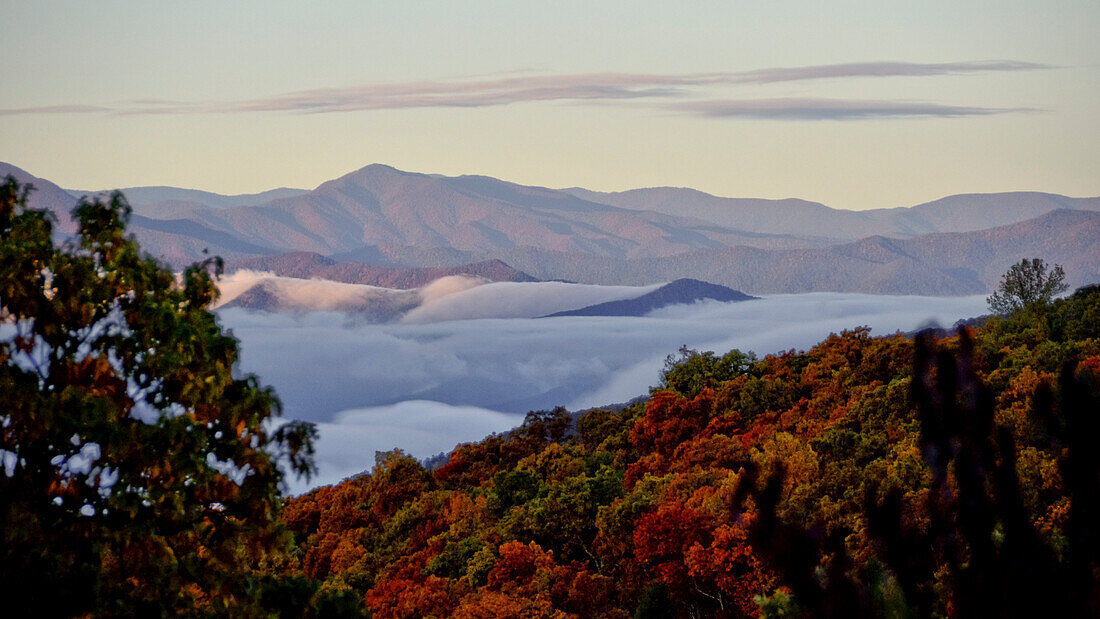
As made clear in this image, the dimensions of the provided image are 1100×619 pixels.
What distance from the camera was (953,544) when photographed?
7906 millimetres

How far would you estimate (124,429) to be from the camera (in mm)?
13328

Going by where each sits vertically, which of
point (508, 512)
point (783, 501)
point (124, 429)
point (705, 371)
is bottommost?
point (508, 512)

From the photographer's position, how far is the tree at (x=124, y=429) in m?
13.2

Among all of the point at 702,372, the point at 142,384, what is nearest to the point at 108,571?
the point at 142,384

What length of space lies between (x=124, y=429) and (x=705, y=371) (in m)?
44.4

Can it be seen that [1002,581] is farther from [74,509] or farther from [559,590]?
[559,590]

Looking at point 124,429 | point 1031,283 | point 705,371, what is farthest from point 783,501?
point 1031,283

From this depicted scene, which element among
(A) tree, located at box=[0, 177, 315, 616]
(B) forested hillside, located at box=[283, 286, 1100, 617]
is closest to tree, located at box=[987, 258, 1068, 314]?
(B) forested hillside, located at box=[283, 286, 1100, 617]

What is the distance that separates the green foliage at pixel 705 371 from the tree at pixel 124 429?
3929 centimetres

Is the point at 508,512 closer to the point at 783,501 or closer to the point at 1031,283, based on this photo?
the point at 783,501

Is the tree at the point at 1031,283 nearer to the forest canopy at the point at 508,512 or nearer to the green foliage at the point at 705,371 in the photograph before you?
the green foliage at the point at 705,371

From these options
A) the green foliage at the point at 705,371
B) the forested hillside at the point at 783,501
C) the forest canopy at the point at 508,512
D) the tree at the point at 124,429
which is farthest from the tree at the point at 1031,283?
the tree at the point at 124,429

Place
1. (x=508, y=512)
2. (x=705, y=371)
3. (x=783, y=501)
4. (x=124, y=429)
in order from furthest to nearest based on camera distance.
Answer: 1. (x=705, y=371)
2. (x=508, y=512)
3. (x=783, y=501)
4. (x=124, y=429)

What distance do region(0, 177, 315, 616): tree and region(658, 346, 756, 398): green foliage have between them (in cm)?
3929
